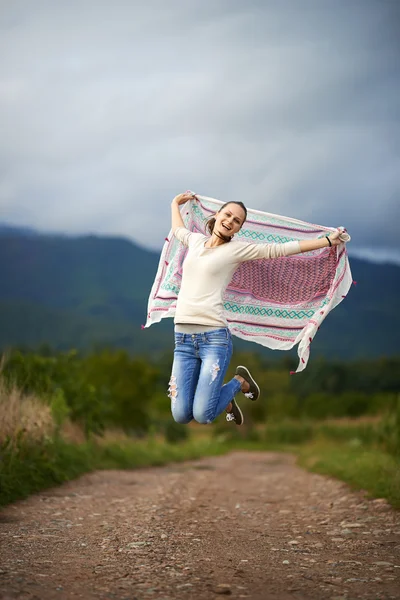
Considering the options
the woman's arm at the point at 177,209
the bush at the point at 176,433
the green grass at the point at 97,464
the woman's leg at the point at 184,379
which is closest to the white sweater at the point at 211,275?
the woman's leg at the point at 184,379

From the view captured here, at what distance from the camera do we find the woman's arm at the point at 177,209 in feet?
23.2

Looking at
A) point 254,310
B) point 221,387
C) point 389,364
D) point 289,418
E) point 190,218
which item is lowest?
point 289,418

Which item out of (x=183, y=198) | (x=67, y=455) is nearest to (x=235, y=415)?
(x=183, y=198)

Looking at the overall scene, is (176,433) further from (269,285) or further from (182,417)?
(182,417)

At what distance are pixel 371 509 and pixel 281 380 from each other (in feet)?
115

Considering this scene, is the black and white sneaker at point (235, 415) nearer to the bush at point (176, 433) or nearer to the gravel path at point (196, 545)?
the gravel path at point (196, 545)

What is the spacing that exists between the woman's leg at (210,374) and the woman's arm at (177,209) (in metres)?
1.35

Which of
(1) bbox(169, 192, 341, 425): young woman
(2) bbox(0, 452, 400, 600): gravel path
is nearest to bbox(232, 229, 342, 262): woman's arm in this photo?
(1) bbox(169, 192, 341, 425): young woman

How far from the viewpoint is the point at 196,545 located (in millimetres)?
5238

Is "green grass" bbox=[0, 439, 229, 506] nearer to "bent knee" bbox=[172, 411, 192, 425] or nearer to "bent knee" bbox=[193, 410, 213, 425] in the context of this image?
"bent knee" bbox=[172, 411, 192, 425]

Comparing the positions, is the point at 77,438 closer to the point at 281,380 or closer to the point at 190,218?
the point at 190,218

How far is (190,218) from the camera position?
26.3 feet

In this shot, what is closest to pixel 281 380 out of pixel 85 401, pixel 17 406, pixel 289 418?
pixel 289 418

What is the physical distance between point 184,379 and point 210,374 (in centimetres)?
32
